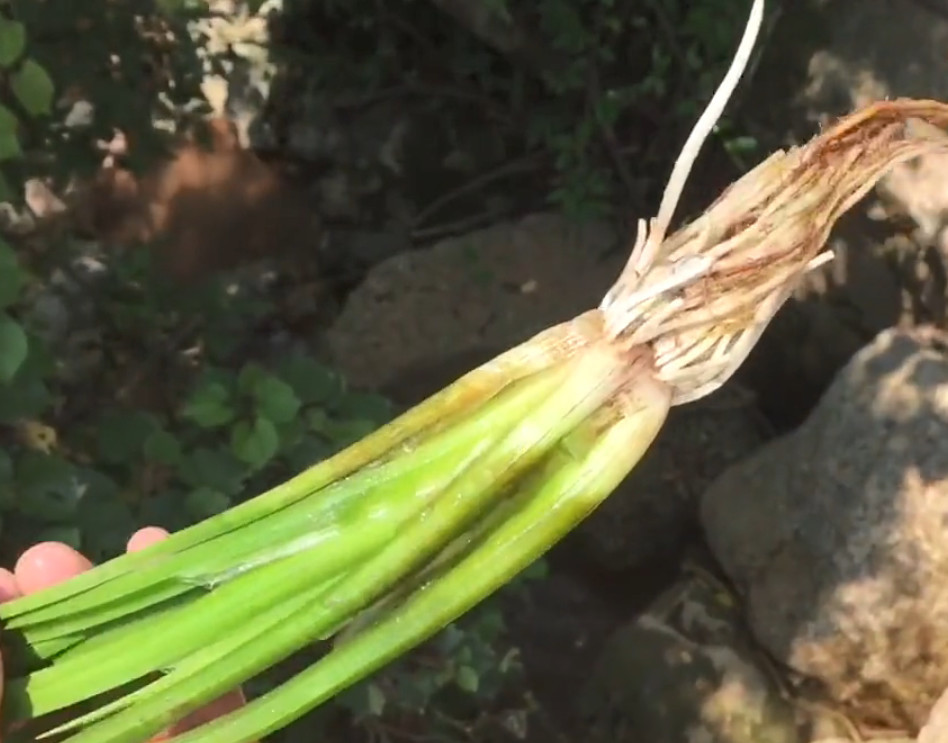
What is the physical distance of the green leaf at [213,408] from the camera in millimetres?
981

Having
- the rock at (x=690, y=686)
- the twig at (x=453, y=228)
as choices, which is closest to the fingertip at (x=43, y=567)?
the rock at (x=690, y=686)

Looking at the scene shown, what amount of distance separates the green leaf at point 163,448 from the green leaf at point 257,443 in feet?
0.15

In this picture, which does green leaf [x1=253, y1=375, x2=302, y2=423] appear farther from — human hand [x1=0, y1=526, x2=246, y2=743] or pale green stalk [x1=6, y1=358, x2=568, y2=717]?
pale green stalk [x1=6, y1=358, x2=568, y2=717]

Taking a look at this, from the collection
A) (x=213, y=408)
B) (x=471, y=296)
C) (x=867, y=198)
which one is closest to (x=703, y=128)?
A: (x=213, y=408)

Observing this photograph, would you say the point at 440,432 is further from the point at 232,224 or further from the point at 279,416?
the point at 232,224

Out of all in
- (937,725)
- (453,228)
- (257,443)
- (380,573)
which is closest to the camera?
(380,573)

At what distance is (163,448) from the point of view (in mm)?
967

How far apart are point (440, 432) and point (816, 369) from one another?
1.40 meters

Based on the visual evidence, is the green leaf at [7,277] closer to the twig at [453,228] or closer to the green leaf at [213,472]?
the green leaf at [213,472]

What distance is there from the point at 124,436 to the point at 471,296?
100 cm

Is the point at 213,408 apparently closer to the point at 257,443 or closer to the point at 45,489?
the point at 257,443

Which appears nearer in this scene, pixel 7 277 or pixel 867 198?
pixel 7 277

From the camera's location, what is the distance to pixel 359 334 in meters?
1.96

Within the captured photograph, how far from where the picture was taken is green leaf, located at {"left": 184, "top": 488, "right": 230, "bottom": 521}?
94 cm
